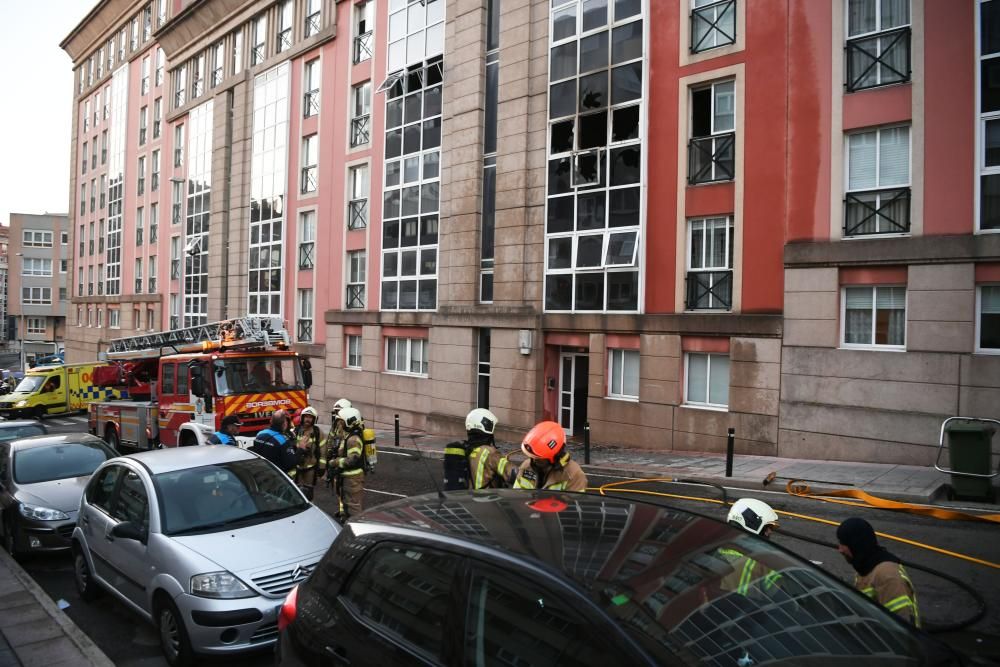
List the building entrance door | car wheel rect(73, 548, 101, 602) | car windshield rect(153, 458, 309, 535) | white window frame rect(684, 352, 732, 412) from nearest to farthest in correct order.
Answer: car windshield rect(153, 458, 309, 535)
car wheel rect(73, 548, 101, 602)
white window frame rect(684, 352, 732, 412)
the building entrance door

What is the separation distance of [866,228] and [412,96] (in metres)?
15.7

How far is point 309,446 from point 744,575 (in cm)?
819

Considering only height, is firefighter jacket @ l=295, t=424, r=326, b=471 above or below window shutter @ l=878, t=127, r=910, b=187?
below

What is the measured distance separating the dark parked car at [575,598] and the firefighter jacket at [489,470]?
2824 mm

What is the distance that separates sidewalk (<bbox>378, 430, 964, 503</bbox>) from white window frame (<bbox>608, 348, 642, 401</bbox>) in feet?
5.31

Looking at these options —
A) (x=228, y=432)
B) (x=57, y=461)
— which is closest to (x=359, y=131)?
(x=228, y=432)

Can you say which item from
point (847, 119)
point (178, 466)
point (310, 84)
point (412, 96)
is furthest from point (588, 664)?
point (310, 84)

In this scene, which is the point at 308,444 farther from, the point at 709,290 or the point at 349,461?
the point at 709,290

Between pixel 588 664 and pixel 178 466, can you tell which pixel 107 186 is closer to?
pixel 178 466

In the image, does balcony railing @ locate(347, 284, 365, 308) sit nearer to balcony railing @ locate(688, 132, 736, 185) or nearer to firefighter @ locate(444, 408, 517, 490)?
balcony railing @ locate(688, 132, 736, 185)

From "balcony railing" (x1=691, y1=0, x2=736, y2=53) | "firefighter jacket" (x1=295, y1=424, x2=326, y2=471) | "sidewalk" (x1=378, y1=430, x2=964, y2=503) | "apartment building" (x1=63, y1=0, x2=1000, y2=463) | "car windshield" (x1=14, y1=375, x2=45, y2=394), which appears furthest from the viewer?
"car windshield" (x1=14, y1=375, x2=45, y2=394)

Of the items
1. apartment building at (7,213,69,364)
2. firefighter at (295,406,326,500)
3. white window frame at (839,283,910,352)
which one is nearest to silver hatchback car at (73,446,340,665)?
firefighter at (295,406,326,500)

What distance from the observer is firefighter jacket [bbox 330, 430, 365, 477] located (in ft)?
31.4

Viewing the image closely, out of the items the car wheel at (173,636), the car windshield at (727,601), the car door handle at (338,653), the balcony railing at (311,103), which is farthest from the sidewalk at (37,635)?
the balcony railing at (311,103)
